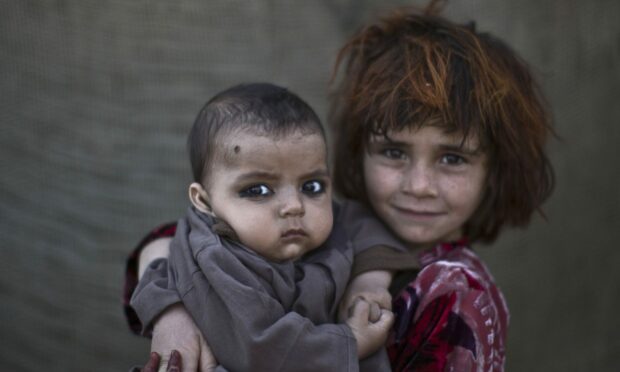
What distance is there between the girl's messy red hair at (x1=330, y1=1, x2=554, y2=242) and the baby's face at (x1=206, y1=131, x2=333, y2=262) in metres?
0.38

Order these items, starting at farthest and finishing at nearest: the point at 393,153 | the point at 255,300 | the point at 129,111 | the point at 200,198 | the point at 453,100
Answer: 1. the point at 129,111
2. the point at 393,153
3. the point at 453,100
4. the point at 200,198
5. the point at 255,300

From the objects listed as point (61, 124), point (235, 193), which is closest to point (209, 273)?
point (235, 193)

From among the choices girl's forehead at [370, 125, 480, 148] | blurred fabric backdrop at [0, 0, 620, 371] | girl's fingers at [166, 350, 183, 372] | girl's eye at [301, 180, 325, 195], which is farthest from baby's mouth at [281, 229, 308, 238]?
blurred fabric backdrop at [0, 0, 620, 371]

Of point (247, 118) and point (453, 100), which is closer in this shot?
point (247, 118)

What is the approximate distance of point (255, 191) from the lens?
1.85m

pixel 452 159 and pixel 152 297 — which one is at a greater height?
pixel 452 159

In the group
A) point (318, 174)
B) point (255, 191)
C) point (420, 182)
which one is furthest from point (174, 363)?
point (420, 182)

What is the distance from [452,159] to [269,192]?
0.61 meters

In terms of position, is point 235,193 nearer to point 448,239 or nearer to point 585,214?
point 448,239

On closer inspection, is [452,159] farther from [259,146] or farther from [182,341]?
[182,341]

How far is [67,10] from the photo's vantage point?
133 inches

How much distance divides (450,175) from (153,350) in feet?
2.97

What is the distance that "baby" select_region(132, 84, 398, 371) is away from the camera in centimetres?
172

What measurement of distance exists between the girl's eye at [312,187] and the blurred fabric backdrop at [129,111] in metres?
1.67
